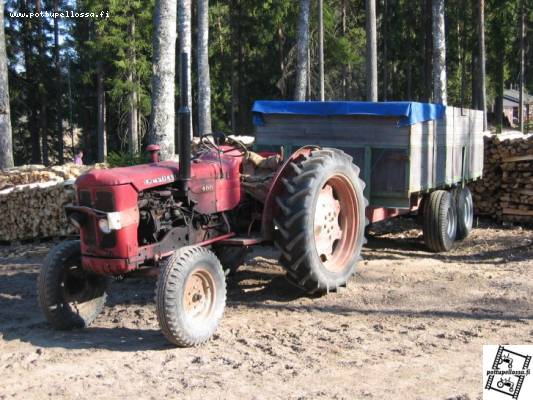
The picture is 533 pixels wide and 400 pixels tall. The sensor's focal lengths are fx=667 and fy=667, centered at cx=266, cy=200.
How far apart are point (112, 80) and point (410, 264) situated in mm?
22659

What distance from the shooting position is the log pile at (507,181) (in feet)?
38.6

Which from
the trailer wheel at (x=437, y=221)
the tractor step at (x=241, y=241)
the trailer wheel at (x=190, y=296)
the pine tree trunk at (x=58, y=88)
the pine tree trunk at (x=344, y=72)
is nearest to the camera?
the trailer wheel at (x=190, y=296)

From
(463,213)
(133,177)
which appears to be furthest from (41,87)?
(133,177)

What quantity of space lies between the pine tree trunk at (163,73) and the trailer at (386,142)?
2.21 meters

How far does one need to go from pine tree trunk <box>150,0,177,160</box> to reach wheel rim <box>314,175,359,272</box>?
4207mm

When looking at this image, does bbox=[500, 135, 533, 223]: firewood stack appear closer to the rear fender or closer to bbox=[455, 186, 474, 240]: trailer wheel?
bbox=[455, 186, 474, 240]: trailer wheel

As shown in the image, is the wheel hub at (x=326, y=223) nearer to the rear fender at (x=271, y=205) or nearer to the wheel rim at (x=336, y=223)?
the wheel rim at (x=336, y=223)

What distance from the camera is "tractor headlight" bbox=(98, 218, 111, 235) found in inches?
207

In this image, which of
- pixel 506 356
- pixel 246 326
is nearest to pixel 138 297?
pixel 246 326

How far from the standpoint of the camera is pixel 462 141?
33.8 feet

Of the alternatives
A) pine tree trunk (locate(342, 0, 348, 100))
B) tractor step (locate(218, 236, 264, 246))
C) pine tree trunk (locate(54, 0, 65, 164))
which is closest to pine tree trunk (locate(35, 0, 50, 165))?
pine tree trunk (locate(54, 0, 65, 164))

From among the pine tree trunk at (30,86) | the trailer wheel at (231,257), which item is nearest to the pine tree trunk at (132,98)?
the pine tree trunk at (30,86)

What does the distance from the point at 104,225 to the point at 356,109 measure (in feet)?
13.1

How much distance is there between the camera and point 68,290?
584 centimetres
